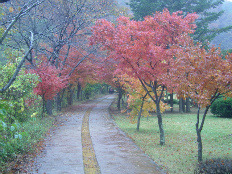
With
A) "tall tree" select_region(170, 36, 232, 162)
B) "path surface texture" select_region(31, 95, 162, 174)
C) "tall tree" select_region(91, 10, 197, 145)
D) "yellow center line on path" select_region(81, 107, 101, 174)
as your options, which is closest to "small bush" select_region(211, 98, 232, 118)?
"tall tree" select_region(91, 10, 197, 145)

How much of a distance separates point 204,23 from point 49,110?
1648 cm

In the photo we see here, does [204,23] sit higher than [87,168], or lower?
higher

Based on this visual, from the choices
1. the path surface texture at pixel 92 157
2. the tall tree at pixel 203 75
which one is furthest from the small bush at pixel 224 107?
the tall tree at pixel 203 75

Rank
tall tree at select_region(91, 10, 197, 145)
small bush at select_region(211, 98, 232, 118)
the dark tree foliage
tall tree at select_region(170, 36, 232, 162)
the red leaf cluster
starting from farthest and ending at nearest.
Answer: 1. the dark tree foliage
2. small bush at select_region(211, 98, 232, 118)
3. the red leaf cluster
4. tall tree at select_region(91, 10, 197, 145)
5. tall tree at select_region(170, 36, 232, 162)

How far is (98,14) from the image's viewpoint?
15398 millimetres

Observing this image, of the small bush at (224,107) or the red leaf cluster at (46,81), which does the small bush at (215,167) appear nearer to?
the red leaf cluster at (46,81)

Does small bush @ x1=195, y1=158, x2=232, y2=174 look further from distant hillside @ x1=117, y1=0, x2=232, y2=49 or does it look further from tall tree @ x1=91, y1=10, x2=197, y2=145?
distant hillside @ x1=117, y1=0, x2=232, y2=49

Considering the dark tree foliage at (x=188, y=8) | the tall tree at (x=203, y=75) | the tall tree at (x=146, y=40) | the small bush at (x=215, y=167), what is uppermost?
the dark tree foliage at (x=188, y=8)

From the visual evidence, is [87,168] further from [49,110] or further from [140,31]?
[49,110]

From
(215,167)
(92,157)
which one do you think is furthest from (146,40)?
(215,167)

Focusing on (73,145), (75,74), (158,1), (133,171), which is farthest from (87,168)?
(158,1)

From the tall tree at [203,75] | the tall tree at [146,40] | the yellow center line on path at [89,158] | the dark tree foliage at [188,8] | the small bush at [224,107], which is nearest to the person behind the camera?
the tall tree at [203,75]

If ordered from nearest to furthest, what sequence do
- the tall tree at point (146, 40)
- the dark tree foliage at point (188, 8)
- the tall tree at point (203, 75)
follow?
the tall tree at point (203, 75) → the tall tree at point (146, 40) → the dark tree foliage at point (188, 8)

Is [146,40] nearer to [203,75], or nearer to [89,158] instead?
[203,75]
